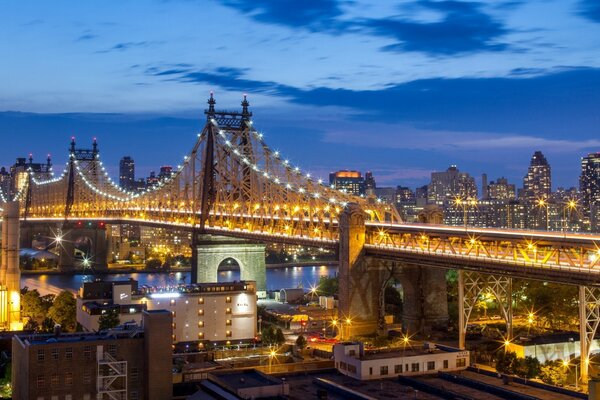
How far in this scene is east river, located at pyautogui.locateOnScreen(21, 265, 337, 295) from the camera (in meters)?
98.0

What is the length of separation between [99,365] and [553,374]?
18.9 m

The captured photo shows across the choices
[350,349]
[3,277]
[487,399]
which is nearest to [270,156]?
[3,277]

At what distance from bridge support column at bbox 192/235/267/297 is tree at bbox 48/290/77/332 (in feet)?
54.2

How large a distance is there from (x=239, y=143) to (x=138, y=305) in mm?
32014

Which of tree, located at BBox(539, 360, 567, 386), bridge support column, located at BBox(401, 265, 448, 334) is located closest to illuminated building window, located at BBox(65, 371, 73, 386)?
tree, located at BBox(539, 360, 567, 386)

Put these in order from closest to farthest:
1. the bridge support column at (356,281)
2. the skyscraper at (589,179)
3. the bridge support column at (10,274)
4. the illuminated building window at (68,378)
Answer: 1. the illuminated building window at (68,378)
2. the bridge support column at (356,281)
3. the bridge support column at (10,274)
4. the skyscraper at (589,179)

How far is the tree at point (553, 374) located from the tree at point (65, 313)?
94.0 feet

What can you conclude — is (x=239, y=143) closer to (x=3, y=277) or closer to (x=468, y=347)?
(x=3, y=277)

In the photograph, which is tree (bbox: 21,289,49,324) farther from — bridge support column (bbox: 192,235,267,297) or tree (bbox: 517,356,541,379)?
tree (bbox: 517,356,541,379)

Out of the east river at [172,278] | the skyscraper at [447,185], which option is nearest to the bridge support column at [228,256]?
the east river at [172,278]

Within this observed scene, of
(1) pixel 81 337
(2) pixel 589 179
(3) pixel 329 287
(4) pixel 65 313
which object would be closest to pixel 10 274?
(4) pixel 65 313

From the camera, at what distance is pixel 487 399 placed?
28.5 metres

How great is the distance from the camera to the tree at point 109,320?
4688 centimetres

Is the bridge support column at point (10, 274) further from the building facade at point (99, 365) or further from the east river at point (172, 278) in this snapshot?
the east river at point (172, 278)
